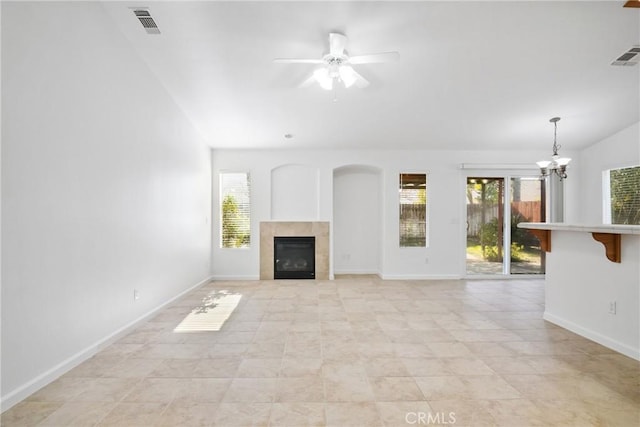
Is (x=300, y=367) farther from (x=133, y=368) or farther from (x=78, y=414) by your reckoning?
(x=78, y=414)

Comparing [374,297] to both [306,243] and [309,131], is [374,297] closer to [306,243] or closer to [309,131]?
[306,243]

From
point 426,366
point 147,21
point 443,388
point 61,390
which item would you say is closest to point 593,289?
point 426,366

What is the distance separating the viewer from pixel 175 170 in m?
4.55

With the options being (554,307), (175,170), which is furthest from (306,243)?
(554,307)

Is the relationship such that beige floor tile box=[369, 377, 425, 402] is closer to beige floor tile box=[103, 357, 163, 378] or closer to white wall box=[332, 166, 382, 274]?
beige floor tile box=[103, 357, 163, 378]

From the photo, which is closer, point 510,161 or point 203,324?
point 203,324

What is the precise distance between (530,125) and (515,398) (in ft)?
15.3

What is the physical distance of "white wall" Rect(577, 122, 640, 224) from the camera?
5355 mm

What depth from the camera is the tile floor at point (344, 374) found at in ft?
6.43

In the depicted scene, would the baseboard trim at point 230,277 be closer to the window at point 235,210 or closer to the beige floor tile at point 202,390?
the window at point 235,210

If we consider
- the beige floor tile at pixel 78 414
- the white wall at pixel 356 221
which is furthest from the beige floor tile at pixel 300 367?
the white wall at pixel 356 221

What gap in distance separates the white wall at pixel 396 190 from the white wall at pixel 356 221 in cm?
50

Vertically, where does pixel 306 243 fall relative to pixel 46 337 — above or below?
above

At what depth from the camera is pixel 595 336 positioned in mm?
3141
